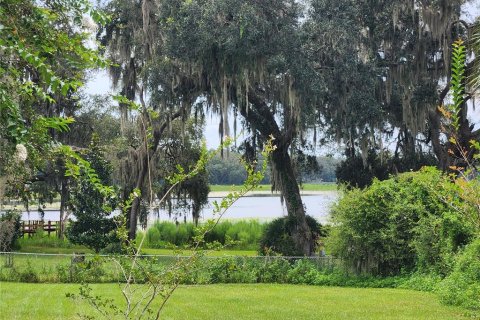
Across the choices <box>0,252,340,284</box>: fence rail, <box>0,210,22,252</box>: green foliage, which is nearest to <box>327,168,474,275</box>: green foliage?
<box>0,252,340,284</box>: fence rail

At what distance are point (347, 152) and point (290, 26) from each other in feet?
27.4

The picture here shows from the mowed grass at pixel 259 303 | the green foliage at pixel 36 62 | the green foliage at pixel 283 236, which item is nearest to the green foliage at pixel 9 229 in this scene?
the mowed grass at pixel 259 303

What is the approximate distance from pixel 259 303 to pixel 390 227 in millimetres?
5256

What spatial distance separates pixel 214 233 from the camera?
31.8 metres

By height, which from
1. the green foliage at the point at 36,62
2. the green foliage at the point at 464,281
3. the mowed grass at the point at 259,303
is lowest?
the mowed grass at the point at 259,303

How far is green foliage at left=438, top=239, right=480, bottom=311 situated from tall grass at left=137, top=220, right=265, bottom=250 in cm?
1864

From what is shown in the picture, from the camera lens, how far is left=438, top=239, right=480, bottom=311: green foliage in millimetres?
11602

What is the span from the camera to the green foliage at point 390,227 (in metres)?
15.6

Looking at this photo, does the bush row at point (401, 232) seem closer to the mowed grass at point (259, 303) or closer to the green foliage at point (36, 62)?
the mowed grass at point (259, 303)

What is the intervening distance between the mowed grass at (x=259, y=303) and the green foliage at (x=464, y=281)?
0.26 m

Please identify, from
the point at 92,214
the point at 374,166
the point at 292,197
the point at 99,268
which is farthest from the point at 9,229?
the point at 374,166

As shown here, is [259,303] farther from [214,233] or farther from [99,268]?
[214,233]

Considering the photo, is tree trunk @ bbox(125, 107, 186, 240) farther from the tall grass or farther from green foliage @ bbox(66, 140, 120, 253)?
the tall grass

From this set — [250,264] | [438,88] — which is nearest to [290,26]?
[438,88]
